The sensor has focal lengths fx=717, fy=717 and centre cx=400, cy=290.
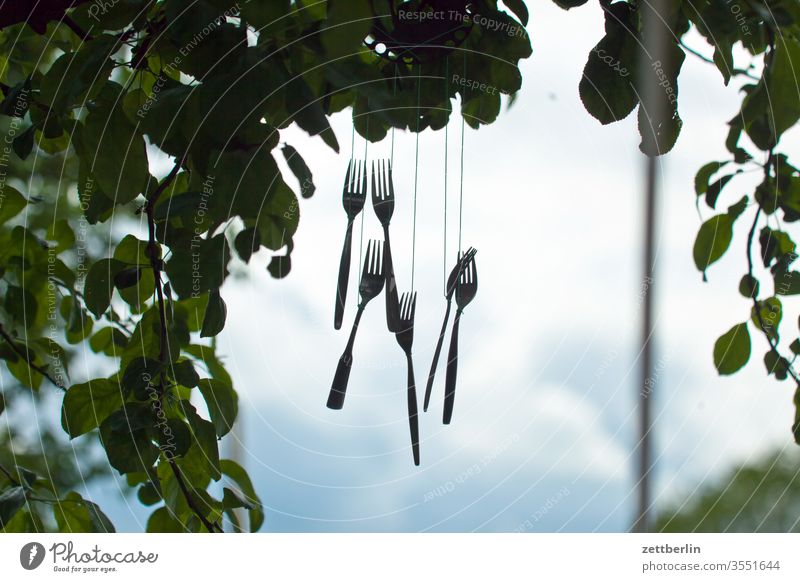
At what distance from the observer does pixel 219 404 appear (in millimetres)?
451

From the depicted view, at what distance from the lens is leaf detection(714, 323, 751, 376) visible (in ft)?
1.48

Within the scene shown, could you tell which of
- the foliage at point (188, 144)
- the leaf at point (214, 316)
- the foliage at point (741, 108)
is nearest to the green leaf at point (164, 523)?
the foliage at point (188, 144)

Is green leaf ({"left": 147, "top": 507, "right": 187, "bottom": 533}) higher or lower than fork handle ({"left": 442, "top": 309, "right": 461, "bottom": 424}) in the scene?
lower

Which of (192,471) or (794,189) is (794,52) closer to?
(794,189)

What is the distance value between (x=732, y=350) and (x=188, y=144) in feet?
1.15

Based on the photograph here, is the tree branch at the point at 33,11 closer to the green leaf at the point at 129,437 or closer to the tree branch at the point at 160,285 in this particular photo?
the tree branch at the point at 160,285

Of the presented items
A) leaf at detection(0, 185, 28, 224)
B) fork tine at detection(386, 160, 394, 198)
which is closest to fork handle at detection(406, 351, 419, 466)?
fork tine at detection(386, 160, 394, 198)

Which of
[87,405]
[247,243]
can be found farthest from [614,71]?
[87,405]

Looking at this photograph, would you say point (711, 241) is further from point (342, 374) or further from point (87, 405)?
point (87, 405)

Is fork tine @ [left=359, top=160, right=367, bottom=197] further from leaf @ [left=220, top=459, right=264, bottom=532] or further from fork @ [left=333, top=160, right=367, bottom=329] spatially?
leaf @ [left=220, top=459, right=264, bottom=532]

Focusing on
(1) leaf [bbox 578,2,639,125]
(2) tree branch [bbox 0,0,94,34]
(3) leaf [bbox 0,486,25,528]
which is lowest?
(3) leaf [bbox 0,486,25,528]

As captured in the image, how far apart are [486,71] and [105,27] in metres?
0.22
